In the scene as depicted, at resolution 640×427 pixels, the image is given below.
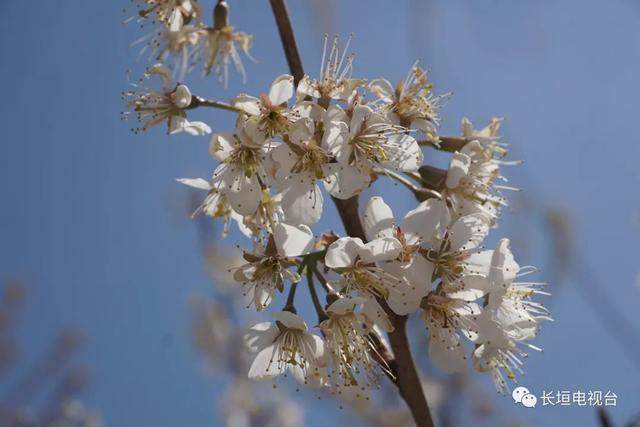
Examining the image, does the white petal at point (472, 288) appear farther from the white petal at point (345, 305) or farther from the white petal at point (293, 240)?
the white petal at point (293, 240)

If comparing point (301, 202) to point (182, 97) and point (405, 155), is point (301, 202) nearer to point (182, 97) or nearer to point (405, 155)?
point (405, 155)

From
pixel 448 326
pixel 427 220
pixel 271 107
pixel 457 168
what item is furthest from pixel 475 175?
pixel 271 107

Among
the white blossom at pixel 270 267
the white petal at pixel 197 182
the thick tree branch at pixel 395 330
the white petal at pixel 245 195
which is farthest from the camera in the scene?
the white petal at pixel 197 182

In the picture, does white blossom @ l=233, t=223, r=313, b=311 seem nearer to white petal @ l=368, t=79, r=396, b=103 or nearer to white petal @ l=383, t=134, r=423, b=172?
white petal @ l=383, t=134, r=423, b=172

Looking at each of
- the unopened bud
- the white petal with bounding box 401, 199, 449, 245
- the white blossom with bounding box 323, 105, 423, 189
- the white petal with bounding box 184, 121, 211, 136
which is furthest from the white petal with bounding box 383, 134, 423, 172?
the unopened bud

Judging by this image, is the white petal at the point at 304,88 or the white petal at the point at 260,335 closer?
the white petal at the point at 304,88

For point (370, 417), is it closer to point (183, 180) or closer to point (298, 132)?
point (183, 180)

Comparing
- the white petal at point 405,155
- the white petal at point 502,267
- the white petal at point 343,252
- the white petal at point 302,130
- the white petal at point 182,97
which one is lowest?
the white petal at point 502,267

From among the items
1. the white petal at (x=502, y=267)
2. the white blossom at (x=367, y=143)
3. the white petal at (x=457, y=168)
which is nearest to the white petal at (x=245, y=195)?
the white blossom at (x=367, y=143)
